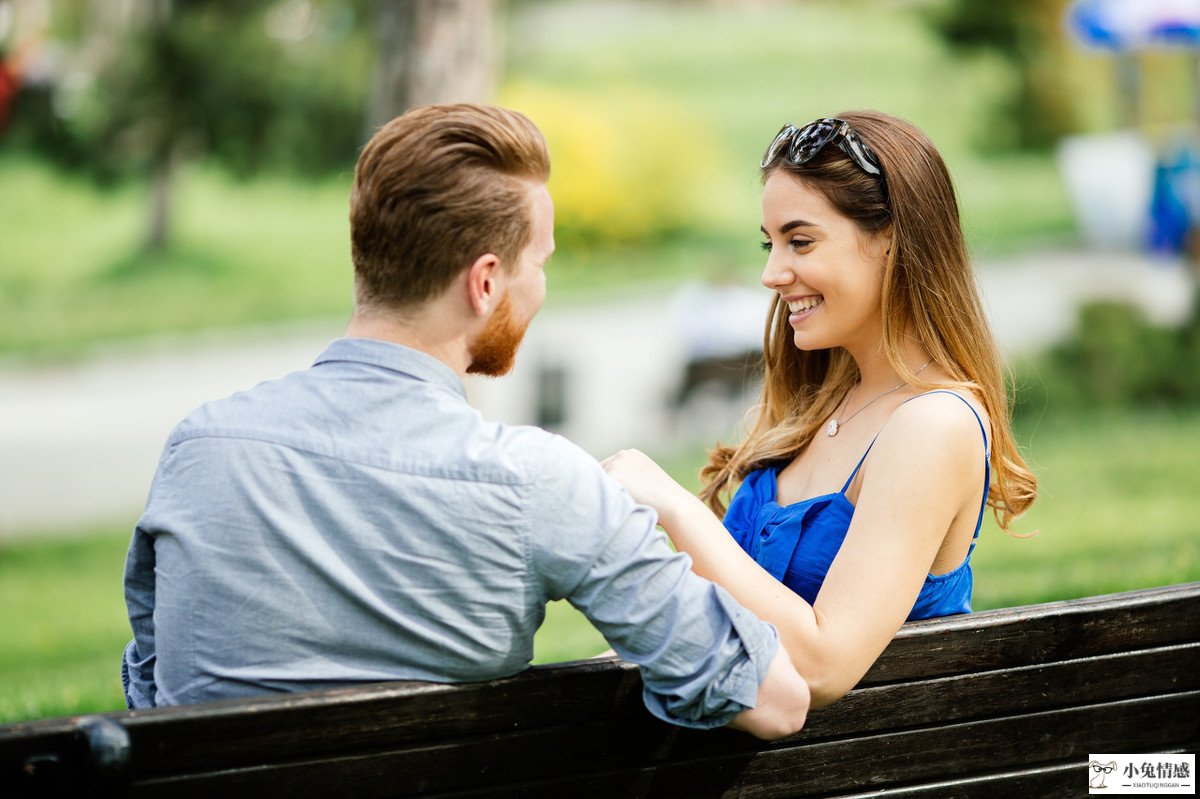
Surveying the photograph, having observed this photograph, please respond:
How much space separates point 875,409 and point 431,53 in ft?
13.6

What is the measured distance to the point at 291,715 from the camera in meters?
1.95

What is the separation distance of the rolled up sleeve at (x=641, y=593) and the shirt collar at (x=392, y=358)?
0.23 meters

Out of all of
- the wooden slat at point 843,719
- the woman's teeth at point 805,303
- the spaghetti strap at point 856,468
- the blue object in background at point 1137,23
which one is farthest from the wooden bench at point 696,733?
the blue object in background at point 1137,23

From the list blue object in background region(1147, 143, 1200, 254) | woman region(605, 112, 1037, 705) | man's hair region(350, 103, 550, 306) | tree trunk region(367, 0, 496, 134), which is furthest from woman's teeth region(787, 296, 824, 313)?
blue object in background region(1147, 143, 1200, 254)

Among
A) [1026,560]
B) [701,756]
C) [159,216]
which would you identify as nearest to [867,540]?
[701,756]

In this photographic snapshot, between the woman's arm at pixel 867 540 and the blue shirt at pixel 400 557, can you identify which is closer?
the blue shirt at pixel 400 557

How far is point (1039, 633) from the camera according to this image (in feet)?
7.95

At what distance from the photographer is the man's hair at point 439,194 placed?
83.3 inches

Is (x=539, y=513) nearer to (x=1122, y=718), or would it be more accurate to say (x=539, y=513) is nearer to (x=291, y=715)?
(x=291, y=715)

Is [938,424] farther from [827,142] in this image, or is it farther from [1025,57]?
[1025,57]

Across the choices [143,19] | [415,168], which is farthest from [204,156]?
[415,168]

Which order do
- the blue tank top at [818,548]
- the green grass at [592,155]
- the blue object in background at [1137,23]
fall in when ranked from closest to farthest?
the blue tank top at [818,548], the blue object in background at [1137,23], the green grass at [592,155]

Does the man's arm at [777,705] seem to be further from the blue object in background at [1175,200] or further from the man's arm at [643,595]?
the blue object in background at [1175,200]

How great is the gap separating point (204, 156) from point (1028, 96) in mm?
9315
